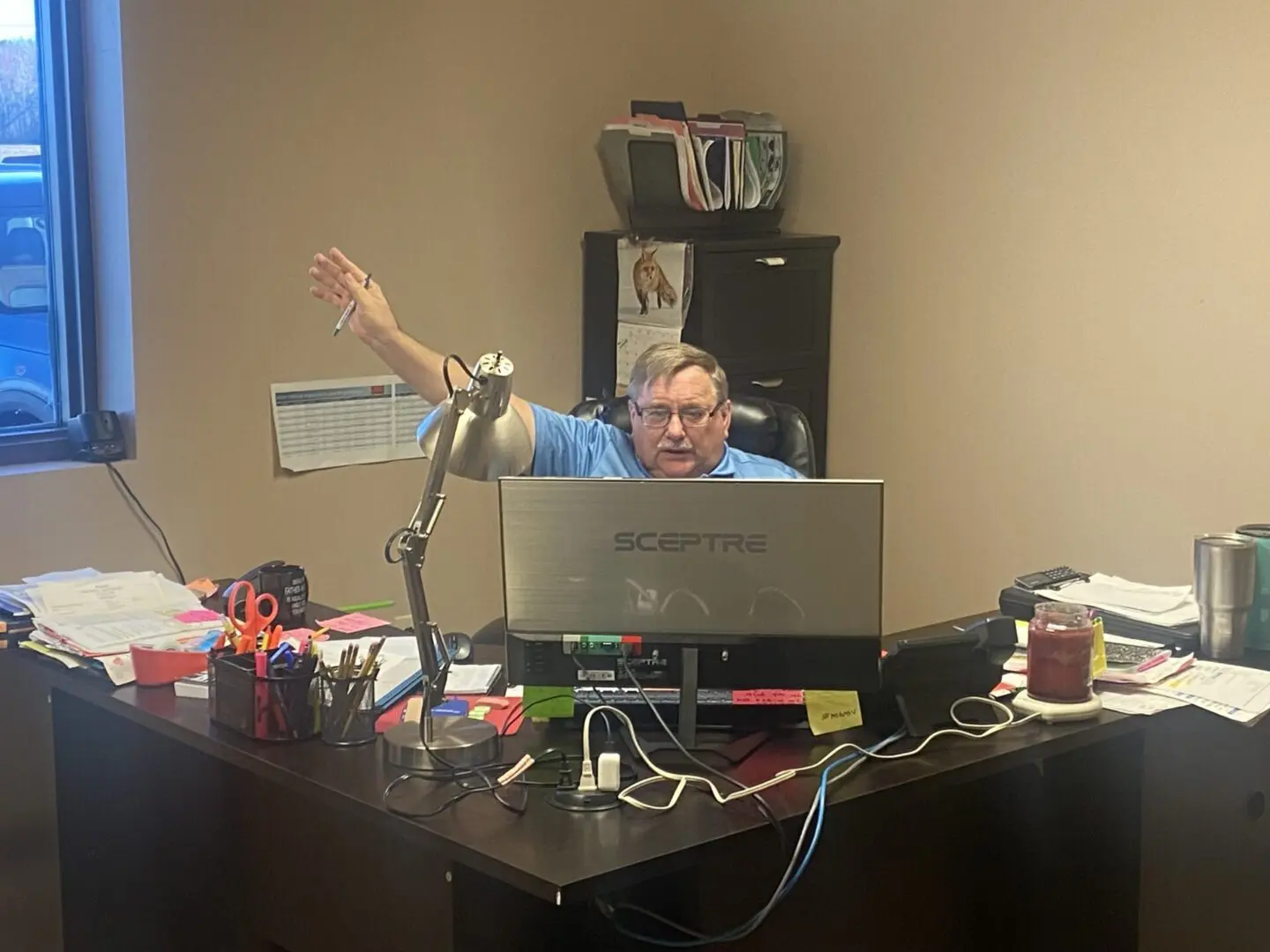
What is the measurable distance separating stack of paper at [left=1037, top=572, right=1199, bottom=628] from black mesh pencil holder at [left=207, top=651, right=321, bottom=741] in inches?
55.0

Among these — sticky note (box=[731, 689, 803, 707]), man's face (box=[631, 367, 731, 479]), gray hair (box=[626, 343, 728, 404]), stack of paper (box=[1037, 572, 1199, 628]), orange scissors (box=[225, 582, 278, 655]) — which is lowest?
sticky note (box=[731, 689, 803, 707])

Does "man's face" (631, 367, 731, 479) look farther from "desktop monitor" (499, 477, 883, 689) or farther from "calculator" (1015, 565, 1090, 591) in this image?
"desktop monitor" (499, 477, 883, 689)

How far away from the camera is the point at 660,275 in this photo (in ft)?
12.9

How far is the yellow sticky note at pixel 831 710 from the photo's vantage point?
205cm

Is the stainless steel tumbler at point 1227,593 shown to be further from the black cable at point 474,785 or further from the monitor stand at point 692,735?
the black cable at point 474,785

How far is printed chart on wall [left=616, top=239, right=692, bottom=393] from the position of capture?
12.7 feet

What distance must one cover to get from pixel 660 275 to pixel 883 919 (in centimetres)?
215

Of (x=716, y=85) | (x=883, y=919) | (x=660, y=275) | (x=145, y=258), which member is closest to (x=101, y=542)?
(x=145, y=258)

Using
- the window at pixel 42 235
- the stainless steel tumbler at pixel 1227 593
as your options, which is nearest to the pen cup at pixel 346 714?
the stainless steel tumbler at pixel 1227 593

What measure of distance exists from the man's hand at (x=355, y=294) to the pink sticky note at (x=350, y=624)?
0.50 meters

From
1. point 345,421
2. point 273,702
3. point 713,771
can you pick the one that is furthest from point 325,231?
point 713,771

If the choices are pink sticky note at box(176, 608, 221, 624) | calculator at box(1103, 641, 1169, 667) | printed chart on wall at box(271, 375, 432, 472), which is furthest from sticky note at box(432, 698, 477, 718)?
printed chart on wall at box(271, 375, 432, 472)

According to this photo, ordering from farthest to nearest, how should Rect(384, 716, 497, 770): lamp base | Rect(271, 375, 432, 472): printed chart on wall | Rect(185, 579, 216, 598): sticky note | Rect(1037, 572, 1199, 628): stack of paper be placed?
Rect(271, 375, 432, 472): printed chart on wall, Rect(185, 579, 216, 598): sticky note, Rect(1037, 572, 1199, 628): stack of paper, Rect(384, 716, 497, 770): lamp base

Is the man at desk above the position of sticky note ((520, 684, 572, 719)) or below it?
above
